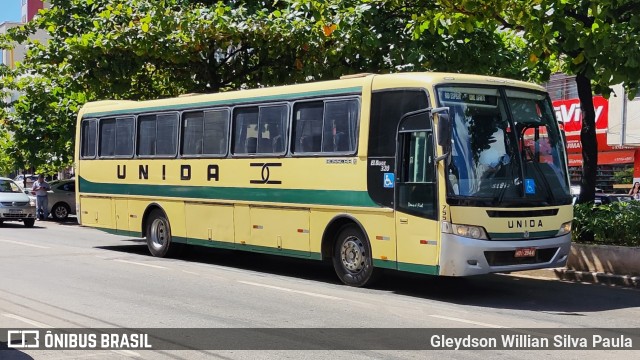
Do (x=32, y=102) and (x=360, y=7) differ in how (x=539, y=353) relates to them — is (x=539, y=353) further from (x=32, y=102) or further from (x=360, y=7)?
(x=32, y=102)

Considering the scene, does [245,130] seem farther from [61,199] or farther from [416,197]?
[61,199]

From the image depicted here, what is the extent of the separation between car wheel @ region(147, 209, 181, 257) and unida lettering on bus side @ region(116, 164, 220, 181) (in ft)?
2.67

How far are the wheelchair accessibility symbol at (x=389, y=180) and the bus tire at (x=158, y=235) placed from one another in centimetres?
632

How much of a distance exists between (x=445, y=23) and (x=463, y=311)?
587 cm

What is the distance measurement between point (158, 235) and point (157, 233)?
0.16 feet

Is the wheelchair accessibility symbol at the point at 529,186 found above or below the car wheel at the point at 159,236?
above

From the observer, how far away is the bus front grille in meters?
11.0

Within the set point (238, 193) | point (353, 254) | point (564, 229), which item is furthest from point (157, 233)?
point (564, 229)

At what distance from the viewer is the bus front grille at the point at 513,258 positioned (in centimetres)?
1096

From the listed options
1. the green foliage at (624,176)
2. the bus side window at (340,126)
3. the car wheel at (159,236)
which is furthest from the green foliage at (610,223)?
the green foliage at (624,176)

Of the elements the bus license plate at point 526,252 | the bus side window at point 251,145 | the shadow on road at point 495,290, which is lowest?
the shadow on road at point 495,290

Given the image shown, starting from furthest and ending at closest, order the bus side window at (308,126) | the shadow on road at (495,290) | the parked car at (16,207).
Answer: the parked car at (16,207) < the bus side window at (308,126) < the shadow on road at (495,290)

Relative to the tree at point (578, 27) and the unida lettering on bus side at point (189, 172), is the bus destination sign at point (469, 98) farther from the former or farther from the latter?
the unida lettering on bus side at point (189, 172)

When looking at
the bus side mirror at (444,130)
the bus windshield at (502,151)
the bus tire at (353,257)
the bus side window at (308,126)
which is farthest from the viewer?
the bus side window at (308,126)
